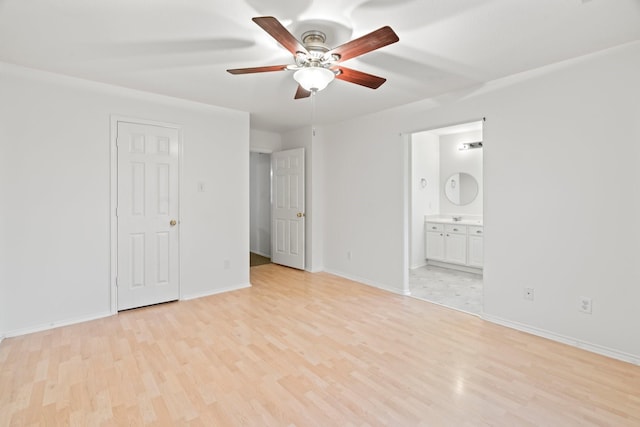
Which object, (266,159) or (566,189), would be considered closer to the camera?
(566,189)

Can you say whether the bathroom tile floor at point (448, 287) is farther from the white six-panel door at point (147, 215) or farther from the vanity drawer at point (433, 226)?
the white six-panel door at point (147, 215)

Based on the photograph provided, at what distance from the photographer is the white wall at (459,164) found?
18.0ft

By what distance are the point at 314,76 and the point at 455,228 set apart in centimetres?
413

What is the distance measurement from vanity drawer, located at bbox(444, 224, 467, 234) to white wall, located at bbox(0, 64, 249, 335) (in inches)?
161

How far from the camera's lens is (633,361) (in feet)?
7.73

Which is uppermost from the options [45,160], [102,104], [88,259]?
[102,104]

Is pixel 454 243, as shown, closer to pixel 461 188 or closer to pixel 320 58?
pixel 461 188

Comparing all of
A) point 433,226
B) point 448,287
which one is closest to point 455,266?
point 433,226

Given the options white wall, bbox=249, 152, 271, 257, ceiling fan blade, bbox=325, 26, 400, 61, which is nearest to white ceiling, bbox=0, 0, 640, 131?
ceiling fan blade, bbox=325, 26, 400, 61

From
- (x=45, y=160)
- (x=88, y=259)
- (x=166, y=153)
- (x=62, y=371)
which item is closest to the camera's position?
(x=62, y=371)

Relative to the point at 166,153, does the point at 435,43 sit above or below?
above

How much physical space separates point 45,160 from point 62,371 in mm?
1925

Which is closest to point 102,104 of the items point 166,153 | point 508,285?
point 166,153

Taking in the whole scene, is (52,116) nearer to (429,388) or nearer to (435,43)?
(435,43)
